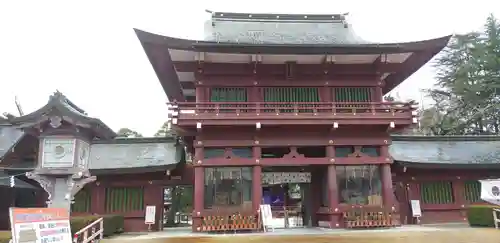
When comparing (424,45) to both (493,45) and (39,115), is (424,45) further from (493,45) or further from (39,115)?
(493,45)

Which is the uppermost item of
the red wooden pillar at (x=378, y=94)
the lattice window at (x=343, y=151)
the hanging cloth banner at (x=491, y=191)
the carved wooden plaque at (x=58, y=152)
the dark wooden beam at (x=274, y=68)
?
the dark wooden beam at (x=274, y=68)

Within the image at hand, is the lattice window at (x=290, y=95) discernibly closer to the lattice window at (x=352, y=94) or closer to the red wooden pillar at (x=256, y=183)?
the lattice window at (x=352, y=94)

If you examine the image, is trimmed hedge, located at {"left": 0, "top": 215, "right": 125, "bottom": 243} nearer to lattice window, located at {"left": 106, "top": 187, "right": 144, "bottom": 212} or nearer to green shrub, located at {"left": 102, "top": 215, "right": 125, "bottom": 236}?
green shrub, located at {"left": 102, "top": 215, "right": 125, "bottom": 236}

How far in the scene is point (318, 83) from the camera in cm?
1767

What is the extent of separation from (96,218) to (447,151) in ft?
57.1

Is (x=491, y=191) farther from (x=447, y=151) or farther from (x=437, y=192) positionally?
(x=447, y=151)

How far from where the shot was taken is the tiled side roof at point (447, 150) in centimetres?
1970

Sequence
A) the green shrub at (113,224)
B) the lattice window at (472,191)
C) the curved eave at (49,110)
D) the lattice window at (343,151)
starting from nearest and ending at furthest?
1. the curved eave at (49,110)
2. the green shrub at (113,224)
3. the lattice window at (343,151)
4. the lattice window at (472,191)

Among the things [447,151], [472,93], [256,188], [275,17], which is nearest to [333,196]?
[256,188]

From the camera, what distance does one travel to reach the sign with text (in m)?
7.15

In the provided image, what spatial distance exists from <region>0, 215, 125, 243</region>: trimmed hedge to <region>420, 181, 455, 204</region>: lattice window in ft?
46.9

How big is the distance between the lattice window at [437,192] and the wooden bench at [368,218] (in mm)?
4845

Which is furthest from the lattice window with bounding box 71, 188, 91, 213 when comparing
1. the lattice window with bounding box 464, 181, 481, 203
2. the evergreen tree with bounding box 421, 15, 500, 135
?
the evergreen tree with bounding box 421, 15, 500, 135

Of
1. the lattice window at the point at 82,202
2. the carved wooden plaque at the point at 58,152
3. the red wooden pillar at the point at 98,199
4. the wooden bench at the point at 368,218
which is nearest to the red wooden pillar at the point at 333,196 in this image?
the wooden bench at the point at 368,218
